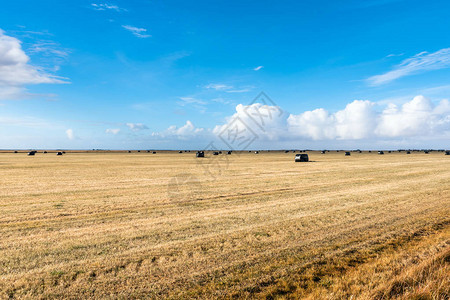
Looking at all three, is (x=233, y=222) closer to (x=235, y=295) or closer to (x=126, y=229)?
(x=126, y=229)

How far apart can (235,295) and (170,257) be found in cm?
239

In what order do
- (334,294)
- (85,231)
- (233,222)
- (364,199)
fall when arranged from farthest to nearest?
(364,199), (233,222), (85,231), (334,294)

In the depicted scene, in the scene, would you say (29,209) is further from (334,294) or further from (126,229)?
(334,294)

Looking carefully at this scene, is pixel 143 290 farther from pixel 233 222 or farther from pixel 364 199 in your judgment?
pixel 364 199

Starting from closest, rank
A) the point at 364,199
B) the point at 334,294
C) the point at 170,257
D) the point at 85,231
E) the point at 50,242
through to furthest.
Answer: the point at 334,294
the point at 170,257
the point at 50,242
the point at 85,231
the point at 364,199

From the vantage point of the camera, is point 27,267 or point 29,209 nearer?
point 27,267

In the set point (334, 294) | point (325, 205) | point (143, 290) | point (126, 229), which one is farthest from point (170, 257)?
point (325, 205)

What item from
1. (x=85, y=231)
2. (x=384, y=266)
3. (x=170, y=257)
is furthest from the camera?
(x=85, y=231)

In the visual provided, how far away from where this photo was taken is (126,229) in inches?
368

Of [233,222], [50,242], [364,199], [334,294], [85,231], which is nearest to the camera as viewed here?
[334,294]

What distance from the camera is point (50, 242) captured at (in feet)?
26.2

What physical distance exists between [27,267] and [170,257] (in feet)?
11.1

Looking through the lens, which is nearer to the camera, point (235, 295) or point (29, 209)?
point (235, 295)

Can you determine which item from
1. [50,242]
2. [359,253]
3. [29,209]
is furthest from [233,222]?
[29,209]
